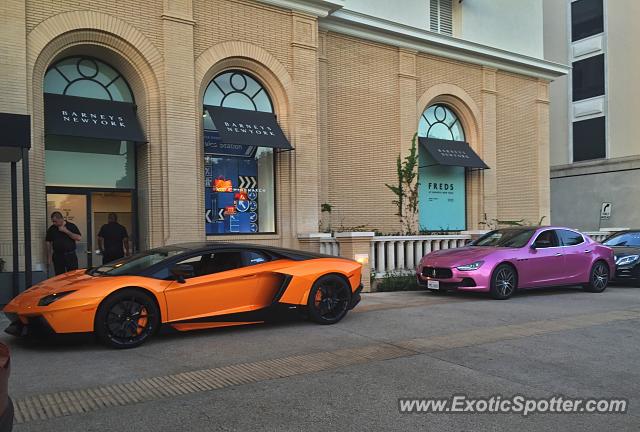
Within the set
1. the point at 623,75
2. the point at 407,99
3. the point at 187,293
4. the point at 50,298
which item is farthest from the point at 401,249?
the point at 623,75

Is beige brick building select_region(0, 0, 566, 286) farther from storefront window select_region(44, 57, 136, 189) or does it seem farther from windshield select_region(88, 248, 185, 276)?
windshield select_region(88, 248, 185, 276)

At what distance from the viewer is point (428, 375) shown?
5.44 m

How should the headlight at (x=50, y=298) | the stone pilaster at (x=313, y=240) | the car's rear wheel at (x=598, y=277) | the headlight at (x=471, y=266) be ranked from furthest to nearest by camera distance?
the stone pilaster at (x=313, y=240) → the car's rear wheel at (x=598, y=277) → the headlight at (x=471, y=266) → the headlight at (x=50, y=298)

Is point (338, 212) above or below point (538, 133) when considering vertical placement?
below

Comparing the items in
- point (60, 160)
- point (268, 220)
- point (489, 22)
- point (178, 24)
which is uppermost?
point (489, 22)

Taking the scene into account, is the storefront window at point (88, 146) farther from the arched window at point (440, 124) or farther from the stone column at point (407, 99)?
the arched window at point (440, 124)

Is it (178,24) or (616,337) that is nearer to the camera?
(616,337)

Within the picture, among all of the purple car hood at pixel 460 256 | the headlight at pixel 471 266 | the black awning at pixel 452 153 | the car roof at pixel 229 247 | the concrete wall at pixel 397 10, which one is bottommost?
the headlight at pixel 471 266

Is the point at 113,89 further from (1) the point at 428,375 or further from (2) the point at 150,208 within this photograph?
(1) the point at 428,375

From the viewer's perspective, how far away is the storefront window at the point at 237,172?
13.7m

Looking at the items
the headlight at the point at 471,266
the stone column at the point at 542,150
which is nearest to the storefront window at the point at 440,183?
the stone column at the point at 542,150

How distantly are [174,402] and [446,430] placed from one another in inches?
85.5

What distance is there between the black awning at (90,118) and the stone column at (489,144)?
11.7 meters

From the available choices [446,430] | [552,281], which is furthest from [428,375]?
[552,281]
